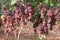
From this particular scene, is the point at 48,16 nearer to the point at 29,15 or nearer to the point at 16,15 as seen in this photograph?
the point at 29,15

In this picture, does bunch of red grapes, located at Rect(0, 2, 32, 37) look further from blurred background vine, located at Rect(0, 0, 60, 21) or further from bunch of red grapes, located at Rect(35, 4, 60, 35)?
bunch of red grapes, located at Rect(35, 4, 60, 35)

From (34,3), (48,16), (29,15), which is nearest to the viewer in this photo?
(48,16)

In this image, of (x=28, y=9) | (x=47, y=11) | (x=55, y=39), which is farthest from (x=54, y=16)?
(x=55, y=39)

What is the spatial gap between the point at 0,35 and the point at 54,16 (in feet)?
10.7

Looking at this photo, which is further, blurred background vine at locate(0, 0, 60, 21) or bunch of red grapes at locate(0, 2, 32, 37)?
bunch of red grapes at locate(0, 2, 32, 37)

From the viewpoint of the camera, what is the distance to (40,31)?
3.03 m

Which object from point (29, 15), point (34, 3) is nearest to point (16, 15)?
point (29, 15)

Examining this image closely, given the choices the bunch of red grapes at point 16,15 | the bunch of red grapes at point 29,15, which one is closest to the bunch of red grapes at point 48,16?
the bunch of red grapes at point 29,15

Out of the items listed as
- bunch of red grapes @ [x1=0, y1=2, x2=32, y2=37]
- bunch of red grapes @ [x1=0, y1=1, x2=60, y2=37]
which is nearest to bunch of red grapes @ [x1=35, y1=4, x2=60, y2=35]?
bunch of red grapes @ [x1=0, y1=1, x2=60, y2=37]

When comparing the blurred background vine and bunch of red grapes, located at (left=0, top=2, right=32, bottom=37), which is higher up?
the blurred background vine

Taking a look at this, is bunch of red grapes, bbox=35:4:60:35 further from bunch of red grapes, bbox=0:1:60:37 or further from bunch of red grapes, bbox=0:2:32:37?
bunch of red grapes, bbox=0:2:32:37

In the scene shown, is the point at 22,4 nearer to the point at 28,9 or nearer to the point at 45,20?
the point at 28,9

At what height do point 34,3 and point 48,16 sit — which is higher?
point 34,3

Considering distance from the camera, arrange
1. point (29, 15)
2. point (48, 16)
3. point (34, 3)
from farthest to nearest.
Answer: point (34, 3) < point (29, 15) < point (48, 16)
